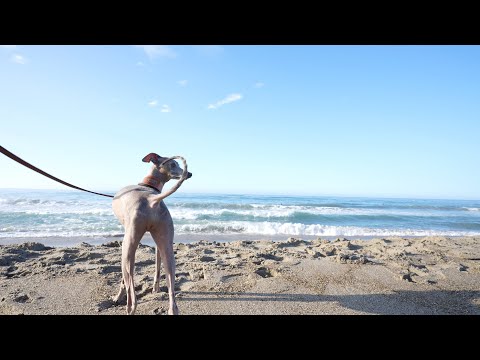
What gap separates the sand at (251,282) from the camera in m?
3.27

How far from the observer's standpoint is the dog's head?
127 inches

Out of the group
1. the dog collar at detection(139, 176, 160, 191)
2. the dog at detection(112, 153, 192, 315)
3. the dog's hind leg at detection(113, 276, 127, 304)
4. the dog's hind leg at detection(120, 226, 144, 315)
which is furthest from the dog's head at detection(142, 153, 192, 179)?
the dog's hind leg at detection(113, 276, 127, 304)

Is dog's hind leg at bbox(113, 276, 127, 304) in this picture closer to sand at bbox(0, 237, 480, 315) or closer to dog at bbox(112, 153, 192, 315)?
sand at bbox(0, 237, 480, 315)

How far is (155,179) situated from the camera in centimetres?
321

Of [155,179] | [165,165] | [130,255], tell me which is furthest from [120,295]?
[165,165]

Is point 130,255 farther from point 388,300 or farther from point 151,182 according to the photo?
point 388,300

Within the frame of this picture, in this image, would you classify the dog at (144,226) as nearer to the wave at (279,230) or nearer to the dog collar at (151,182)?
the dog collar at (151,182)

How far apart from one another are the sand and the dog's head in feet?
5.38

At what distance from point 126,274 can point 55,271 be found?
2601 millimetres

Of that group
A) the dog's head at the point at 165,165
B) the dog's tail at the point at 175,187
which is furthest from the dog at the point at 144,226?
the dog's head at the point at 165,165

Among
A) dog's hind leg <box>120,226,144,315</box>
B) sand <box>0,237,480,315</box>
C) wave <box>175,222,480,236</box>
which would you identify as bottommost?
wave <box>175,222,480,236</box>

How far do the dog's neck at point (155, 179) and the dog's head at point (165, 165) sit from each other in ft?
0.15

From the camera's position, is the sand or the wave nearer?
the sand
